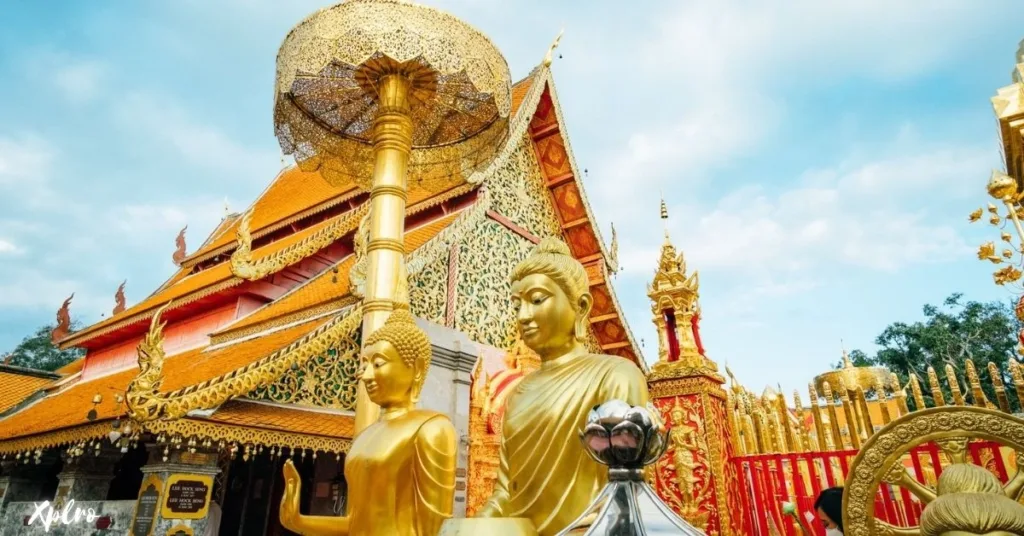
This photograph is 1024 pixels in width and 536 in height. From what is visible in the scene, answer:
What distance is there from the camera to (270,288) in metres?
6.79

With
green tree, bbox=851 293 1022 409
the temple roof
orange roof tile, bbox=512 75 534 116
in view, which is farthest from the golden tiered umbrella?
green tree, bbox=851 293 1022 409

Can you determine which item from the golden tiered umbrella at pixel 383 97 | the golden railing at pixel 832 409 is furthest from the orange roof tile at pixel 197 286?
the golden railing at pixel 832 409

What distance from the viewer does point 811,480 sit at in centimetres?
320

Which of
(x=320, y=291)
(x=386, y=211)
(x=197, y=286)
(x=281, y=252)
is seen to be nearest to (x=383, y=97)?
(x=386, y=211)

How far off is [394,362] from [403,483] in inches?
17.0

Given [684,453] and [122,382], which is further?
[122,382]

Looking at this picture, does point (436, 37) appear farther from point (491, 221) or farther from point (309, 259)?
point (309, 259)

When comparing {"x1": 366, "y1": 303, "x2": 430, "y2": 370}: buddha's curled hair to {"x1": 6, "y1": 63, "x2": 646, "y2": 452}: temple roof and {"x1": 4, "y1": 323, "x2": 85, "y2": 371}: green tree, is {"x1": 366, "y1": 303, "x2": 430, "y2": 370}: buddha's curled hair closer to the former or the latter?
{"x1": 6, "y1": 63, "x2": 646, "y2": 452}: temple roof

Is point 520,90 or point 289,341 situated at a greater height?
point 520,90

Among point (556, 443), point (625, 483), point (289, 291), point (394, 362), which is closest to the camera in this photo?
point (625, 483)

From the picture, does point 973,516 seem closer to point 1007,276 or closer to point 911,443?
point 911,443

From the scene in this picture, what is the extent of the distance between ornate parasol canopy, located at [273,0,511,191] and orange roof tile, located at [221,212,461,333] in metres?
1.29

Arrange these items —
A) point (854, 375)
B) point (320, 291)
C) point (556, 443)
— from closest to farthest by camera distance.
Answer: point (556, 443)
point (854, 375)
point (320, 291)

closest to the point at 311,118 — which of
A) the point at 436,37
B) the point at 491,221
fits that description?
the point at 436,37
